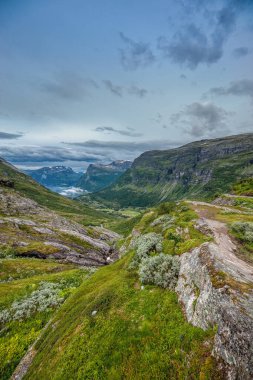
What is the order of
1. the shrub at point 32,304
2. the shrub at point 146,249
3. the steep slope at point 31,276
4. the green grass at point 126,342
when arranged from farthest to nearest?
the shrub at point 32,304, the shrub at point 146,249, the steep slope at point 31,276, the green grass at point 126,342

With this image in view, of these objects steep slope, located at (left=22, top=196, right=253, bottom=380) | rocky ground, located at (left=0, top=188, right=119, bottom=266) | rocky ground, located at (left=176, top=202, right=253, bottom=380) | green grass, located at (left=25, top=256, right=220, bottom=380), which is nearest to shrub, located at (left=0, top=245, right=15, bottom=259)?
rocky ground, located at (left=0, top=188, right=119, bottom=266)

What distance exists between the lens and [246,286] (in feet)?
46.8

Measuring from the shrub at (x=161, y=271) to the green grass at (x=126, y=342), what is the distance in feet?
2.95

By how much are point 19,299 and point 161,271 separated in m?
25.5

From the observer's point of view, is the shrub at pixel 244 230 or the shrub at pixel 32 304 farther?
the shrub at pixel 32 304

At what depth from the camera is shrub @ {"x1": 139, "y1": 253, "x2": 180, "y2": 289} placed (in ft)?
68.0

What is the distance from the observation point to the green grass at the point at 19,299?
2264cm

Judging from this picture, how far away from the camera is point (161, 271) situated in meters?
22.1

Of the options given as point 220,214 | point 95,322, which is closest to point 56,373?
point 95,322

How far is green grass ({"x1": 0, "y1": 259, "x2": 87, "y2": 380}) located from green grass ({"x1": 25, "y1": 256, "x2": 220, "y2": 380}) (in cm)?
361

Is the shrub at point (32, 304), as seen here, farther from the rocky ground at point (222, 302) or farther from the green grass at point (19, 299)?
the rocky ground at point (222, 302)

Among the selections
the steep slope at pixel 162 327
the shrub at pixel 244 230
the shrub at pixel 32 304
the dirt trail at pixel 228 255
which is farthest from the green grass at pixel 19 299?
the shrub at pixel 244 230

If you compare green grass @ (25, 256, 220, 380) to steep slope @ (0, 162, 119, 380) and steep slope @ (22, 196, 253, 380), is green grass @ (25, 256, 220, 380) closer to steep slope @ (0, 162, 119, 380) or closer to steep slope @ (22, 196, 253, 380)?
steep slope @ (22, 196, 253, 380)

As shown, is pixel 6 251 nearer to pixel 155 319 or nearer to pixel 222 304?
pixel 155 319
